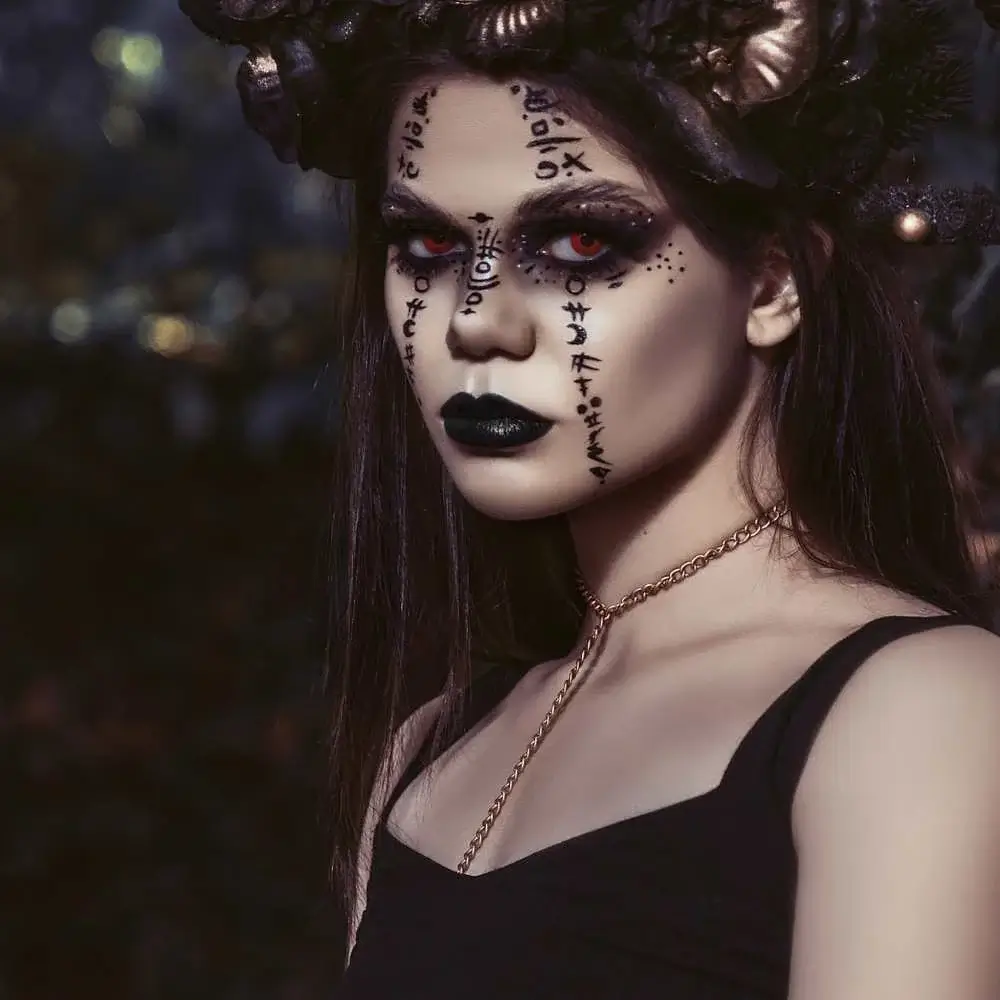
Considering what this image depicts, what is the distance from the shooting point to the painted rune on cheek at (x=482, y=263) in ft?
3.90

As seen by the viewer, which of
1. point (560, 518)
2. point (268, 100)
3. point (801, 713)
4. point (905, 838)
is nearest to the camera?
point (905, 838)

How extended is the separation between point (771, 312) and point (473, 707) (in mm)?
474

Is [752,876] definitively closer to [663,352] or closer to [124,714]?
[663,352]

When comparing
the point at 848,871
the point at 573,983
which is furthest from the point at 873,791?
the point at 573,983

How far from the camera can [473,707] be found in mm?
1498

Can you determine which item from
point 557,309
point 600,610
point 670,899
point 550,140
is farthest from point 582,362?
point 670,899

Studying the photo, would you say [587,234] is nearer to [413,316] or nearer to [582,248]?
[582,248]

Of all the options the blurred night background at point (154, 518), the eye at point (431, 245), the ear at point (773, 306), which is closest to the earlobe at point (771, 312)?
the ear at point (773, 306)

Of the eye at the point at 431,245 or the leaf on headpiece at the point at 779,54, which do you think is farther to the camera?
the eye at the point at 431,245

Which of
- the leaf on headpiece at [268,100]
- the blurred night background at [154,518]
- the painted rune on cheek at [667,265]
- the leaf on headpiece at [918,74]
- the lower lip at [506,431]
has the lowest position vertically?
the blurred night background at [154,518]

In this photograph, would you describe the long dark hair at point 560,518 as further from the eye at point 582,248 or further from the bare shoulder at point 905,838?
the bare shoulder at point 905,838

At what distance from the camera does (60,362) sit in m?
2.37

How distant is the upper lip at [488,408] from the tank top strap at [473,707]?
365 millimetres

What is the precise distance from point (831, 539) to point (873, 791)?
28cm
